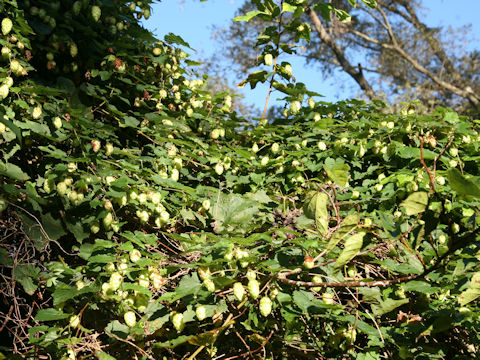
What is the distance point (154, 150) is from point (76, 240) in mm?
595

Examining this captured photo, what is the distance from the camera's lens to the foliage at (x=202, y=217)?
158 cm

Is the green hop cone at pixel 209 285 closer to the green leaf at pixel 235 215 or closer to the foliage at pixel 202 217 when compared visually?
the foliage at pixel 202 217

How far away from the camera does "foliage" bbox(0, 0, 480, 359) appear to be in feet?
5.19

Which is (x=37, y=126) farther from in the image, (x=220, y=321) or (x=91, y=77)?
(x=220, y=321)

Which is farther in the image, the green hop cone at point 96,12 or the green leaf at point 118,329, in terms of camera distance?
the green hop cone at point 96,12

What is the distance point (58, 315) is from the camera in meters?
1.60

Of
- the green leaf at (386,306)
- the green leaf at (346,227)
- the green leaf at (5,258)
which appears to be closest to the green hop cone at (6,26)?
the green leaf at (5,258)

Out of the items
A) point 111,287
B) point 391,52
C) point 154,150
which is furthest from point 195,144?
point 391,52

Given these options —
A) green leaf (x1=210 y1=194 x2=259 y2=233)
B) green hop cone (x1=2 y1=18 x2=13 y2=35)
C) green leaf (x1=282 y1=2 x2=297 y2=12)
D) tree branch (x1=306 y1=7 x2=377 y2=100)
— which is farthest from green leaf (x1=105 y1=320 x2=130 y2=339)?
tree branch (x1=306 y1=7 x2=377 y2=100)

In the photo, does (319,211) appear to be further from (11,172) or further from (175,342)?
(11,172)

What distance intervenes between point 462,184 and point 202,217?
136cm

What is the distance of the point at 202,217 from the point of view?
2.18 m


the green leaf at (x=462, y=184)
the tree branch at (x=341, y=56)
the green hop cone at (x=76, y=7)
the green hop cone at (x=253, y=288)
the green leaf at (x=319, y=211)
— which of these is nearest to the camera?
the green leaf at (x=462, y=184)

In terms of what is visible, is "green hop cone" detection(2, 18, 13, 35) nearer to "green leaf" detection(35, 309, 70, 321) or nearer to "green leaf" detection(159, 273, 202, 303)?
"green leaf" detection(35, 309, 70, 321)
